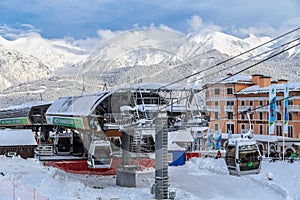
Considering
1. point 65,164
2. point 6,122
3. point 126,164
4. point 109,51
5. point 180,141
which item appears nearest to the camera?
point 109,51

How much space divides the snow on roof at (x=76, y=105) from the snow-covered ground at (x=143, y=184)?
313 centimetres

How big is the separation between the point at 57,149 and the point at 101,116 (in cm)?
1680

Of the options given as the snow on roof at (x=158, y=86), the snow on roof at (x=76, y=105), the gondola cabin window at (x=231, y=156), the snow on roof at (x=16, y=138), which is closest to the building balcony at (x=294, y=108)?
the snow on roof at (x=76, y=105)

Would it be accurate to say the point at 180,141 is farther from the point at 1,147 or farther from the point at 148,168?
the point at 1,147

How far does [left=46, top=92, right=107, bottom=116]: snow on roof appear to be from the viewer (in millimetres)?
21125

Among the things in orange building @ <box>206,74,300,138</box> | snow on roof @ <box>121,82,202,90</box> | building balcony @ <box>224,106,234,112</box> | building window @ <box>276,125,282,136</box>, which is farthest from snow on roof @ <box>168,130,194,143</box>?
snow on roof @ <box>121,82,202,90</box>

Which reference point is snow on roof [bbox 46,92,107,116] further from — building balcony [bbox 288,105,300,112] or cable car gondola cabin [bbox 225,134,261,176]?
building balcony [bbox 288,105,300,112]

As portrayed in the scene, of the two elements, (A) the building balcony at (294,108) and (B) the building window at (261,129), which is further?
(B) the building window at (261,129)

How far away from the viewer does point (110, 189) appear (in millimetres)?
21234

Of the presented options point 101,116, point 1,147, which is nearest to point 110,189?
point 101,116

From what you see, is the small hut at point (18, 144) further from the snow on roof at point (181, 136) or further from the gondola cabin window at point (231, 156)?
the gondola cabin window at point (231, 156)

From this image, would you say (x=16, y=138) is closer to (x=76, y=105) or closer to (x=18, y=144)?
(x=18, y=144)

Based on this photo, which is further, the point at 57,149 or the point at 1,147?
the point at 57,149

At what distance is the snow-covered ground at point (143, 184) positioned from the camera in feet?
57.7
